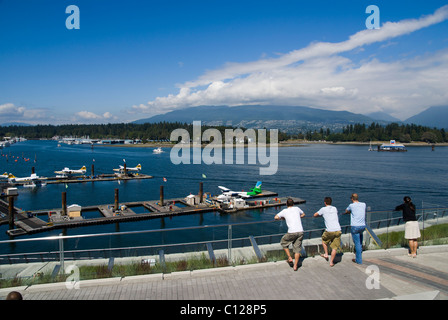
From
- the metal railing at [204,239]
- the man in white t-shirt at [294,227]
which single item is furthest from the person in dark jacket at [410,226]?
the man in white t-shirt at [294,227]

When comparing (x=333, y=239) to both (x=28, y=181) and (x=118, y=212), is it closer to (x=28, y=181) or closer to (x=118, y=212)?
(x=118, y=212)

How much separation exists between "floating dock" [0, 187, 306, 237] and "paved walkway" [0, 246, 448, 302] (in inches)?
1144

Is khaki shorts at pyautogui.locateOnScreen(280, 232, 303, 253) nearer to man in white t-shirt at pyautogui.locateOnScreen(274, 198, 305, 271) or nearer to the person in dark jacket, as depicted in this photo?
man in white t-shirt at pyautogui.locateOnScreen(274, 198, 305, 271)

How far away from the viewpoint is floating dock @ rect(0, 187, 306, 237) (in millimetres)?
32562

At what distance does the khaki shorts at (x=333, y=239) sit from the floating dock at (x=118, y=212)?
3076 cm

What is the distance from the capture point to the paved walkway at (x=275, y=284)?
636 centimetres

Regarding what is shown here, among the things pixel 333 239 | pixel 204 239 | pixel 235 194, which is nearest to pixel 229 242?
pixel 204 239

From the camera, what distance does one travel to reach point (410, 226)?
8.80 m

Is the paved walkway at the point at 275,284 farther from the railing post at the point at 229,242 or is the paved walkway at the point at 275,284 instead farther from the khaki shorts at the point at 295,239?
the railing post at the point at 229,242
